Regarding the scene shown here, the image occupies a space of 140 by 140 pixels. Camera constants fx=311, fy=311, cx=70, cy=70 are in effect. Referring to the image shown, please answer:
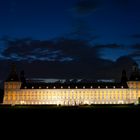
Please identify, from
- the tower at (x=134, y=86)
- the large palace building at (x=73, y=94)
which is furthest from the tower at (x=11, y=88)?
the tower at (x=134, y=86)

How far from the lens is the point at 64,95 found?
114500 mm

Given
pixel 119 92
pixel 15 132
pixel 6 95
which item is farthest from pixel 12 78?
pixel 15 132

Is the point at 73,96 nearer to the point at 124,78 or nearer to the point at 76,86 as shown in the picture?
the point at 76,86

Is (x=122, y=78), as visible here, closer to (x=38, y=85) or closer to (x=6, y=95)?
(x=38, y=85)

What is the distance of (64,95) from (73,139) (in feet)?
327

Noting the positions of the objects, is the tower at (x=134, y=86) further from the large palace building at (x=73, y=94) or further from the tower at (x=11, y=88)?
the tower at (x=11, y=88)

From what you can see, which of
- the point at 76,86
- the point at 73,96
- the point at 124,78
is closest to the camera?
the point at 73,96

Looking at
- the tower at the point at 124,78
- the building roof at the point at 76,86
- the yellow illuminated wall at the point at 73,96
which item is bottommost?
the yellow illuminated wall at the point at 73,96

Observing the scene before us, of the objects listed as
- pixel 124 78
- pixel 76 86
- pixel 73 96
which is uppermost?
pixel 124 78

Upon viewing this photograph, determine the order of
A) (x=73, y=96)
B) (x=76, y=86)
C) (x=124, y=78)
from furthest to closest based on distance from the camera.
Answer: (x=124, y=78), (x=76, y=86), (x=73, y=96)

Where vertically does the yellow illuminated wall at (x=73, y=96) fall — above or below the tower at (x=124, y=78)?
below

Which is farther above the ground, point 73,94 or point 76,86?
point 76,86

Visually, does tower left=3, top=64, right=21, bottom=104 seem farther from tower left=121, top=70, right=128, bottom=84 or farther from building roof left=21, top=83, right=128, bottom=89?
tower left=121, top=70, right=128, bottom=84

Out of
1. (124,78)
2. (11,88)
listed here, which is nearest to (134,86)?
(124,78)
